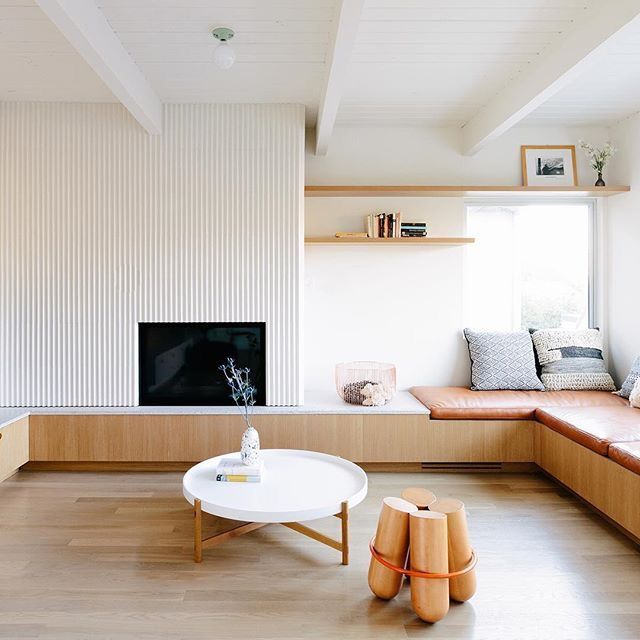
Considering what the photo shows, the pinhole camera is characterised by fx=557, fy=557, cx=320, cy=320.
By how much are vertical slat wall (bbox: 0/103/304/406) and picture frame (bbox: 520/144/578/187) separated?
1.85 metres

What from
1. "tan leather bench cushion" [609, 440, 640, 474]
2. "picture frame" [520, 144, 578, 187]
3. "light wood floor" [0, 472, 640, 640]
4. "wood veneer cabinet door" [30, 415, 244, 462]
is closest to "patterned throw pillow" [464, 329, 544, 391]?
"light wood floor" [0, 472, 640, 640]

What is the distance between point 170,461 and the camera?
3770 millimetres

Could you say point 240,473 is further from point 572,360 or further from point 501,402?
point 572,360

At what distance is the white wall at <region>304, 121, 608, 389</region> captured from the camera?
4430mm

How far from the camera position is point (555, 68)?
2.91 meters

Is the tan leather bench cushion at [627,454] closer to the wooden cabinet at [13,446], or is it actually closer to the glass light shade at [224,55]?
the glass light shade at [224,55]

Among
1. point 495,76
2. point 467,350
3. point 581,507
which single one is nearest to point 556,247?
point 467,350

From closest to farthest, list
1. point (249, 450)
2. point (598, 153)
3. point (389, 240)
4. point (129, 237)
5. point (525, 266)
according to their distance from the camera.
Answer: point (249, 450) → point (129, 237) → point (389, 240) → point (598, 153) → point (525, 266)

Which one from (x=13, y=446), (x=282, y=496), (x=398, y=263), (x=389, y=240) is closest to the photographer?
(x=282, y=496)

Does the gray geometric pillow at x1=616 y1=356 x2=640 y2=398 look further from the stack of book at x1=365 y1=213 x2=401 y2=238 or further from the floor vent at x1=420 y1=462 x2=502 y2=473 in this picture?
the stack of book at x1=365 y1=213 x2=401 y2=238

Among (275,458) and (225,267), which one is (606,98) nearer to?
(225,267)

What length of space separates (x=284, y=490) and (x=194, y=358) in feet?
5.22

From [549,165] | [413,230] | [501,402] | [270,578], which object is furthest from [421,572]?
[549,165]

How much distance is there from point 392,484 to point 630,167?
2977 millimetres
